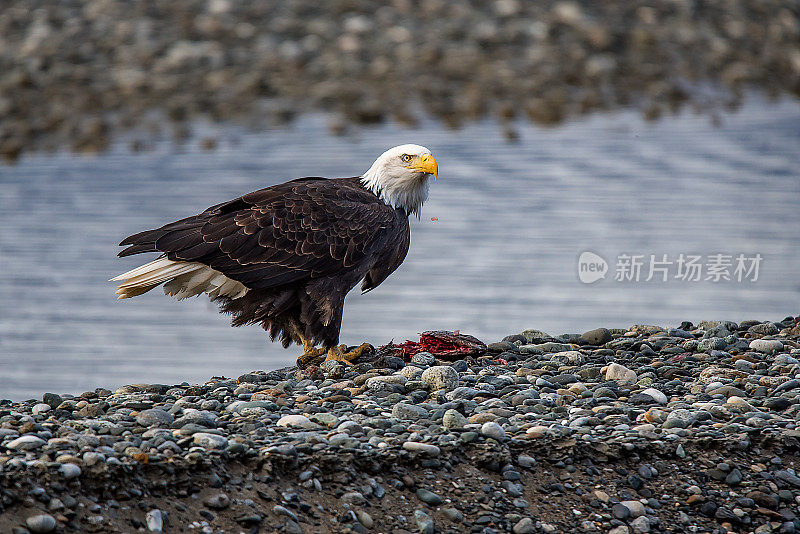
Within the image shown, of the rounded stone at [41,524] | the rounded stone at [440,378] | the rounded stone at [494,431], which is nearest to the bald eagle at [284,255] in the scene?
the rounded stone at [440,378]

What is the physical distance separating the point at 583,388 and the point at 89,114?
697 cm

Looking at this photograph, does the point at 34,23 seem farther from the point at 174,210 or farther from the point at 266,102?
the point at 174,210

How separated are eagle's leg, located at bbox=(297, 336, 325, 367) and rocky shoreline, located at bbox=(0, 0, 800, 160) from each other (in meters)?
4.49

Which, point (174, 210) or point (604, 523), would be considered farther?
point (174, 210)

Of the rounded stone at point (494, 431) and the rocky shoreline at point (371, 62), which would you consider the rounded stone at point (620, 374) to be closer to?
the rounded stone at point (494, 431)

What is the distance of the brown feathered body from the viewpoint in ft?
13.8

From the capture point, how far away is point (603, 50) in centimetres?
1023

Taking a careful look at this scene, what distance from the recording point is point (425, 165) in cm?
455

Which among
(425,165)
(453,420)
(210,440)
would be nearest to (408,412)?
(453,420)

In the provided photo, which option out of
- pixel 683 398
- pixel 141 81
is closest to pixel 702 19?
pixel 141 81

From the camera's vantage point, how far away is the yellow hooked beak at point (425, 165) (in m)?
4.54

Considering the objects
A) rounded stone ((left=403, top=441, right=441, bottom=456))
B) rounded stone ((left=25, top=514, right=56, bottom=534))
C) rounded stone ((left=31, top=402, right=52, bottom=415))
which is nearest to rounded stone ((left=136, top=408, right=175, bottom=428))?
rounded stone ((left=31, top=402, right=52, bottom=415))

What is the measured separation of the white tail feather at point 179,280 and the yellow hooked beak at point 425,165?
3.01 ft

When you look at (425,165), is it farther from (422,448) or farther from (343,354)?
(422,448)
